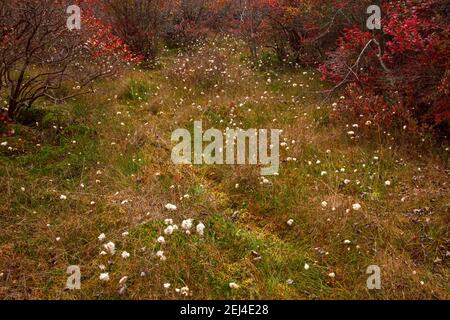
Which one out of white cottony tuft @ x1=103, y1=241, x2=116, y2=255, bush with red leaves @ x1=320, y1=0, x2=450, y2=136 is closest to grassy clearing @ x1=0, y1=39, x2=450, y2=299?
white cottony tuft @ x1=103, y1=241, x2=116, y2=255

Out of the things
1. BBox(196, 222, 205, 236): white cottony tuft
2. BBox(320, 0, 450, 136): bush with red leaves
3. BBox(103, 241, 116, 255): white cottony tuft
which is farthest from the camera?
BBox(320, 0, 450, 136): bush with red leaves

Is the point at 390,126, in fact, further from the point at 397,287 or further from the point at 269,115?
the point at 397,287

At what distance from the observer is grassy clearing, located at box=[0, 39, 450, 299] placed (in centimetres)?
394

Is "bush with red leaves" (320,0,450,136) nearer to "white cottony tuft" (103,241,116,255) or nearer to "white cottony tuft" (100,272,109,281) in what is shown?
"white cottony tuft" (103,241,116,255)

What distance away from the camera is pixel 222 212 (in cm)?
502

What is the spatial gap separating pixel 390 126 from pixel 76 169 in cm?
498

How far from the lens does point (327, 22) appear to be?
9.16 metres

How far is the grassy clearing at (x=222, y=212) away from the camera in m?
3.94

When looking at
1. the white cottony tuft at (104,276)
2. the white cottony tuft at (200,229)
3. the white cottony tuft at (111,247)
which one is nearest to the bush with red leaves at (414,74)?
the white cottony tuft at (200,229)

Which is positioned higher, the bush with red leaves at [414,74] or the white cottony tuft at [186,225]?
the bush with red leaves at [414,74]

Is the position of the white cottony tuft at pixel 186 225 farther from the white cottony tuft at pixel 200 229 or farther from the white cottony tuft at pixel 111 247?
the white cottony tuft at pixel 111 247
